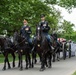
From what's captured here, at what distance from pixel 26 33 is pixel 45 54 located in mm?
1535

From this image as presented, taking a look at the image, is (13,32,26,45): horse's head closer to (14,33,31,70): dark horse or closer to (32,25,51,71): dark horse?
(14,33,31,70): dark horse

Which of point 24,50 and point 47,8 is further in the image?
Answer: point 47,8

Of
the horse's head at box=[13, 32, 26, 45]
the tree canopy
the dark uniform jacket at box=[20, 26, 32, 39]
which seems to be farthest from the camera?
the tree canopy

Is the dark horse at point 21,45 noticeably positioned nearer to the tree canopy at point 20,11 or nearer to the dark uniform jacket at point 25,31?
the dark uniform jacket at point 25,31

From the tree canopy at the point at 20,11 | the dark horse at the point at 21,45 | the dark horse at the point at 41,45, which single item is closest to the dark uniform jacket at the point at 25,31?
the dark horse at the point at 21,45

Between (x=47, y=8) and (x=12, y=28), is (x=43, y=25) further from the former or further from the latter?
(x=47, y=8)

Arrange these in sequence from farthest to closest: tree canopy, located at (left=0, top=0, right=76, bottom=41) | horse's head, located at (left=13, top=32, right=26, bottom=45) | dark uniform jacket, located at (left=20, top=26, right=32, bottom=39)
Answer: tree canopy, located at (left=0, top=0, right=76, bottom=41) < dark uniform jacket, located at (left=20, top=26, right=32, bottom=39) < horse's head, located at (left=13, top=32, right=26, bottom=45)

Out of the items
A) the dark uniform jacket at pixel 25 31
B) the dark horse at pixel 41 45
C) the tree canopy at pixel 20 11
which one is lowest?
the dark horse at pixel 41 45

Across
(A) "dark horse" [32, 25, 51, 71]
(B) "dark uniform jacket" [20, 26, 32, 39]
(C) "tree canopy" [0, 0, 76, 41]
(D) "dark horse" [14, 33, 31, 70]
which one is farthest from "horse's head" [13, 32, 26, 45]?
(C) "tree canopy" [0, 0, 76, 41]

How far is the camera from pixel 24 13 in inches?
1599

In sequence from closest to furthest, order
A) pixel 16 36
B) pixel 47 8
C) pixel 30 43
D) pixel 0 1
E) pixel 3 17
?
pixel 16 36, pixel 30 43, pixel 3 17, pixel 0 1, pixel 47 8

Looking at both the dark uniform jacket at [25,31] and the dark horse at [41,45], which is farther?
the dark uniform jacket at [25,31]

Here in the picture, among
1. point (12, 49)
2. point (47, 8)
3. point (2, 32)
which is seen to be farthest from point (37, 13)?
point (12, 49)

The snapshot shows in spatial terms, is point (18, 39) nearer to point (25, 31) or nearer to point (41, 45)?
point (25, 31)
